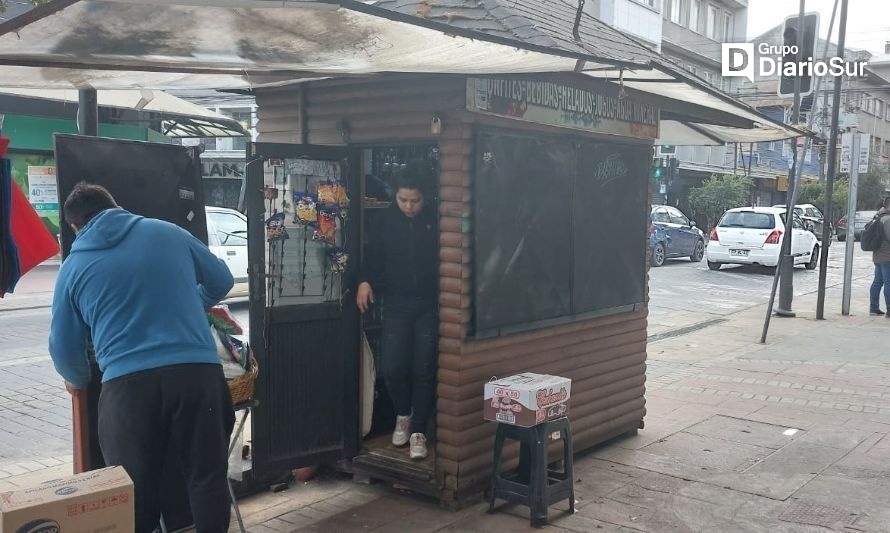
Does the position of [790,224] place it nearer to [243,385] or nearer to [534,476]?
[534,476]

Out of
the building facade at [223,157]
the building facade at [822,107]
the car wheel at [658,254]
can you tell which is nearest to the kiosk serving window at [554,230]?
the car wheel at [658,254]

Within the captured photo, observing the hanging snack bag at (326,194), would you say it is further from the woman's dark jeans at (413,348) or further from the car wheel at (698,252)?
the car wheel at (698,252)

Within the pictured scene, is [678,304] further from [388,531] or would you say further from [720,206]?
[720,206]

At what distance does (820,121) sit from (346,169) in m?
39.5

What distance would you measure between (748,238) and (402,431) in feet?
54.9

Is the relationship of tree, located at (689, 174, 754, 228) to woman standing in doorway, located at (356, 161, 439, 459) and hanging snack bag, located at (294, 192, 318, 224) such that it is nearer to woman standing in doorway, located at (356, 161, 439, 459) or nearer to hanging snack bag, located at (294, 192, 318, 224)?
woman standing in doorway, located at (356, 161, 439, 459)

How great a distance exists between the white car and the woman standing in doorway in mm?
16510

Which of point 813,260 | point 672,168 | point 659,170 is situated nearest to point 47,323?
point 813,260

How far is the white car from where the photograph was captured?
19734mm

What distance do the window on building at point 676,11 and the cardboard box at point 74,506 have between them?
41.4 m

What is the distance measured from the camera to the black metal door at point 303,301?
15.3ft

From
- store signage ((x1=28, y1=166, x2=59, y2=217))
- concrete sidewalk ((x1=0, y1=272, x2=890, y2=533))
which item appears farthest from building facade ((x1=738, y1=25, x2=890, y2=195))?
concrete sidewalk ((x1=0, y1=272, x2=890, y2=533))

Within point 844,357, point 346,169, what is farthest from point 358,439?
point 844,357

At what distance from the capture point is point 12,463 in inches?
229
